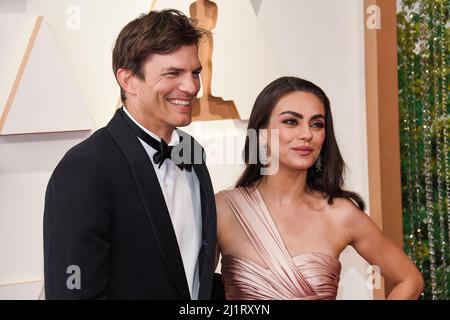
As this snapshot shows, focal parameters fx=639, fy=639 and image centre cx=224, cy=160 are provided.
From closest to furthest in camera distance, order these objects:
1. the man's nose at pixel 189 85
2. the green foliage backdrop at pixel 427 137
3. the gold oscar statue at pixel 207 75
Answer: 1. the man's nose at pixel 189 85
2. the gold oscar statue at pixel 207 75
3. the green foliage backdrop at pixel 427 137


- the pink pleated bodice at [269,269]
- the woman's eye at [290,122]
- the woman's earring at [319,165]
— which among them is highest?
the woman's eye at [290,122]

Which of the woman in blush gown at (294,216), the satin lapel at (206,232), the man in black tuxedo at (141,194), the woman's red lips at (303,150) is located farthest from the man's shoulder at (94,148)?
the woman's red lips at (303,150)

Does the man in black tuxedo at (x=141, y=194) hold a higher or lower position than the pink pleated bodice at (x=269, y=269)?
higher

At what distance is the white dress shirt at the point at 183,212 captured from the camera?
1.67 metres

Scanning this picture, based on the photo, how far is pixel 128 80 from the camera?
1.74 meters

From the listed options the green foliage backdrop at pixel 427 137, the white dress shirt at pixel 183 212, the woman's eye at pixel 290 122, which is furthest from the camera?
the green foliage backdrop at pixel 427 137

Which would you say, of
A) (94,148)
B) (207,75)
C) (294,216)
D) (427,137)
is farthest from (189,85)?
(427,137)

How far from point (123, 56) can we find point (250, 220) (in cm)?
62

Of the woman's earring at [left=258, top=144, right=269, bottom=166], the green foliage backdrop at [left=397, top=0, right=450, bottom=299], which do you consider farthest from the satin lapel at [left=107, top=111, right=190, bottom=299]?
the green foliage backdrop at [left=397, top=0, right=450, bottom=299]

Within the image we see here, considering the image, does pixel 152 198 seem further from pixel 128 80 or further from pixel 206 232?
pixel 128 80

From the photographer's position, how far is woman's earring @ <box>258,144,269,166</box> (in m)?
1.95

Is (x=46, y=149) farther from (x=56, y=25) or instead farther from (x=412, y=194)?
(x=412, y=194)

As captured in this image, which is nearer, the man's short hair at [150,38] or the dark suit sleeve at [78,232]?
the dark suit sleeve at [78,232]

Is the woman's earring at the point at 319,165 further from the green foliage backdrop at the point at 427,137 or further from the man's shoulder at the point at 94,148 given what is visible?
Result: the man's shoulder at the point at 94,148
